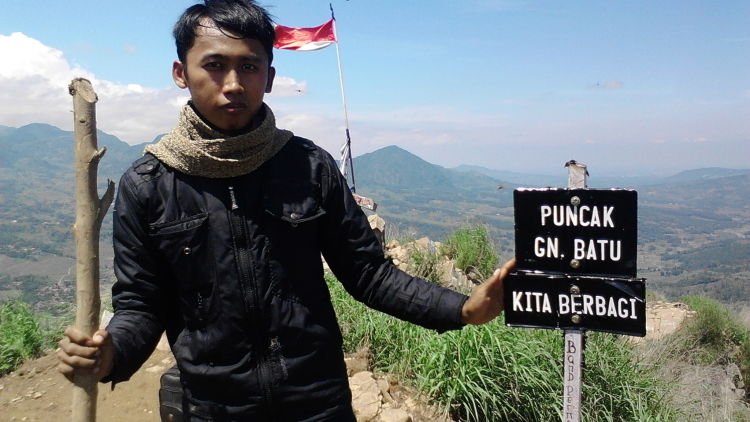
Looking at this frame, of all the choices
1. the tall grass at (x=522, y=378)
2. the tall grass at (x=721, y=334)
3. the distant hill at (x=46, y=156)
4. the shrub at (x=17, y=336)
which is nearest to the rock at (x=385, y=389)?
the tall grass at (x=522, y=378)

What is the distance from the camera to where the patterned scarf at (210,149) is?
58.0 inches

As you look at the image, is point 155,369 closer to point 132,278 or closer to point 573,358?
point 132,278

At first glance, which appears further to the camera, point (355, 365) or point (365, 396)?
point (355, 365)

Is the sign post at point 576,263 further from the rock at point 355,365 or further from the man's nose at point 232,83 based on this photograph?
the rock at point 355,365

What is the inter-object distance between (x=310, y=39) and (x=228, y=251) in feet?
33.4

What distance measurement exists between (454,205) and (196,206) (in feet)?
497

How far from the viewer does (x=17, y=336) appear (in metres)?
5.15

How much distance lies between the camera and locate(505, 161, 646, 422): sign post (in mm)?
1737

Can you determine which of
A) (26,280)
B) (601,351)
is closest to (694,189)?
(26,280)

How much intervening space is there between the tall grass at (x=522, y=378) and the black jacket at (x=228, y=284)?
2056 millimetres

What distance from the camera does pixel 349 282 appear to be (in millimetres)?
1694

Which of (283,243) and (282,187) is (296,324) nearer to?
(283,243)

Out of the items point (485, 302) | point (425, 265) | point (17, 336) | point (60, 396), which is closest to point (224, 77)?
point (485, 302)

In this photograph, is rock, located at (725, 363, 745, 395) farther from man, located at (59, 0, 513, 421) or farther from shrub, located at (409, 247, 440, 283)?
man, located at (59, 0, 513, 421)
